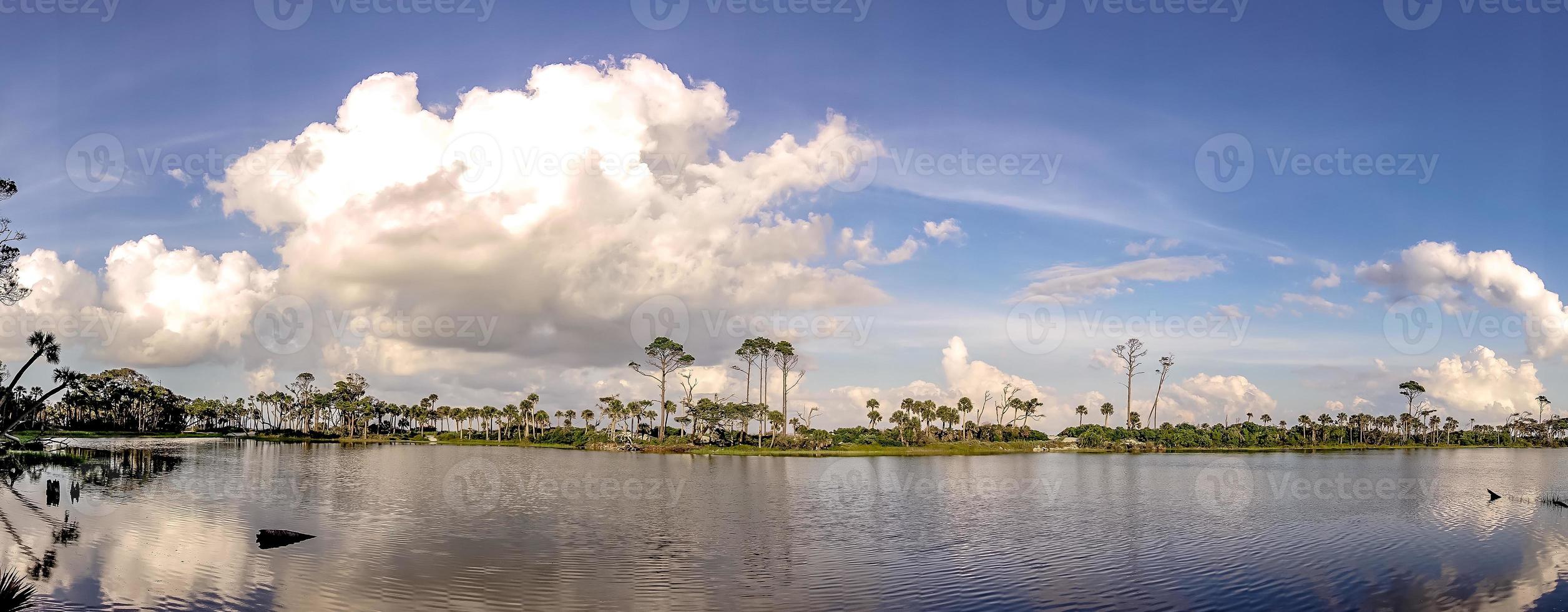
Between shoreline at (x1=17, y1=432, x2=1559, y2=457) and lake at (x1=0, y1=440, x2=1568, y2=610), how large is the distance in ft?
186

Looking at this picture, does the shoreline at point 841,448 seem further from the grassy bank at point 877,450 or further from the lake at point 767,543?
the lake at point 767,543

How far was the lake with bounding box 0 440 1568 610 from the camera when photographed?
27000 mm

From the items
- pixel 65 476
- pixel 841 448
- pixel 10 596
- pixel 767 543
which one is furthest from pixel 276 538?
pixel 841 448

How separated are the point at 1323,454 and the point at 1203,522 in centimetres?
12411

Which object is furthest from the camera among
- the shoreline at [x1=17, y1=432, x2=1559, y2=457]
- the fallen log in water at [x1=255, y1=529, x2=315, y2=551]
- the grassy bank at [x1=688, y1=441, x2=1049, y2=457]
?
the shoreline at [x1=17, y1=432, x2=1559, y2=457]

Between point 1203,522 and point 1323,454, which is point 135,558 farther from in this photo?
point 1323,454

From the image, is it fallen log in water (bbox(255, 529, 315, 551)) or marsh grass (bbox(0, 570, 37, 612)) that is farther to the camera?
fallen log in water (bbox(255, 529, 315, 551))

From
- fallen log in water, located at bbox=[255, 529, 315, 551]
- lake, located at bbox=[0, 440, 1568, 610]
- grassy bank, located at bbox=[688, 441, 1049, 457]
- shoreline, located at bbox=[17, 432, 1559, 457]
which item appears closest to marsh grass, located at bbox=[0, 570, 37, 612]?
lake, located at bbox=[0, 440, 1568, 610]

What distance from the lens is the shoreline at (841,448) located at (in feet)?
431

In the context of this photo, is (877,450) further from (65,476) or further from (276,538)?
(276,538)

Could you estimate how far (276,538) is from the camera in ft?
112

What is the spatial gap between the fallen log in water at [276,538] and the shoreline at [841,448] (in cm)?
9134

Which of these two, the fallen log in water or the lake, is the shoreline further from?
the fallen log in water

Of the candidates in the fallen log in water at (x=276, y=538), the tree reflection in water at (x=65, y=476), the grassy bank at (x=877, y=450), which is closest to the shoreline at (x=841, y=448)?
the grassy bank at (x=877, y=450)
